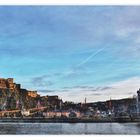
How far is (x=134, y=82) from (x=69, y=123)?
0.63 metres

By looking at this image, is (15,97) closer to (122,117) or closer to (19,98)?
(19,98)

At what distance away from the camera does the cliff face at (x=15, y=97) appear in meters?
9.44

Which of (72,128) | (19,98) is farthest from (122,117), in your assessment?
(19,98)

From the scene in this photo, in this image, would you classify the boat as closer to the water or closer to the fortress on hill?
the water

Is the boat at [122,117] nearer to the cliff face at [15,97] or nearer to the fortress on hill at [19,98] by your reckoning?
the fortress on hill at [19,98]

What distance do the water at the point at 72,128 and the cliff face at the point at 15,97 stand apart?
0.53 feet

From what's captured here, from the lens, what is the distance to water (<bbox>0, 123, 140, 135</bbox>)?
30.7 ft

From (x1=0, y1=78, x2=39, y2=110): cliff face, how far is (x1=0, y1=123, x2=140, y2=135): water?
6.3 inches

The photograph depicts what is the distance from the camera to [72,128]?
30.8ft

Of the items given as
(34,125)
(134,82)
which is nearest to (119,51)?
(134,82)

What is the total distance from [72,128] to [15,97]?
54cm

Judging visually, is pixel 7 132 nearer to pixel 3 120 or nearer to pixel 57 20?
pixel 3 120

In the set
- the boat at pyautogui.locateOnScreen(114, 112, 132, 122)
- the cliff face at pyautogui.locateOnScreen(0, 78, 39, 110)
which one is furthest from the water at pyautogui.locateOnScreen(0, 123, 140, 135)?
the cliff face at pyautogui.locateOnScreen(0, 78, 39, 110)
